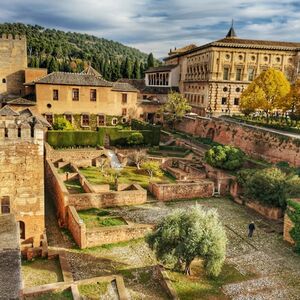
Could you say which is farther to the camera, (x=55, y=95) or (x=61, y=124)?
(x=55, y=95)

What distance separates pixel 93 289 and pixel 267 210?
11.9 m

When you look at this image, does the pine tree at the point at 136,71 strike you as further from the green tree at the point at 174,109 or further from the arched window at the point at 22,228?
the arched window at the point at 22,228

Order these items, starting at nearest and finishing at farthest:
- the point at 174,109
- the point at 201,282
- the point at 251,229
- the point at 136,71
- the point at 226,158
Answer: the point at 201,282 < the point at 251,229 < the point at 226,158 < the point at 174,109 < the point at 136,71

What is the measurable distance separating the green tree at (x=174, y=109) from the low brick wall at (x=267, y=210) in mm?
23169

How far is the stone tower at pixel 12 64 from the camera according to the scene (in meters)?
39.3

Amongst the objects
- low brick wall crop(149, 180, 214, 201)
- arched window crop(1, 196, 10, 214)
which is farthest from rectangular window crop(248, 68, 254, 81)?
arched window crop(1, 196, 10, 214)

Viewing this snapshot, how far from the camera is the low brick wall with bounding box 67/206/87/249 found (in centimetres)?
1494

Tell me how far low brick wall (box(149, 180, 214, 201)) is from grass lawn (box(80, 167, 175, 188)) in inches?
93.0

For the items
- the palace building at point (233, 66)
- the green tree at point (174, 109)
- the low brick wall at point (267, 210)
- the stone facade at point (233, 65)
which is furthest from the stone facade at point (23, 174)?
the stone facade at point (233, 65)

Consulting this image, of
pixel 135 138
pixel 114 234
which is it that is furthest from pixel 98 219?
pixel 135 138

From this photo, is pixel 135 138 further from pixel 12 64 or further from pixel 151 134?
pixel 12 64

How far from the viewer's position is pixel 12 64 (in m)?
39.7

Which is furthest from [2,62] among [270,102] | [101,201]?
[270,102]

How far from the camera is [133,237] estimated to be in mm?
16047
